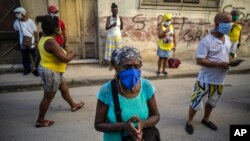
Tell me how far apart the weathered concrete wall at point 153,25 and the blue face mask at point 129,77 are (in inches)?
229

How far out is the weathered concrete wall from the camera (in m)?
7.72

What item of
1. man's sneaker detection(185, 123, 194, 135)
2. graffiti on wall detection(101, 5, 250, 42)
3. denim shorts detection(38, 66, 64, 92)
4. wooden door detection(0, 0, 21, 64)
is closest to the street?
man's sneaker detection(185, 123, 194, 135)

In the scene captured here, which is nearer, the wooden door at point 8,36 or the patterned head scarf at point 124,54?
the patterned head scarf at point 124,54

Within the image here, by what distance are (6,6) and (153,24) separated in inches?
184

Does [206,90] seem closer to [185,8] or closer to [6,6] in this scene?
[185,8]

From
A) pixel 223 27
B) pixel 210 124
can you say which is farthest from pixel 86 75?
pixel 223 27

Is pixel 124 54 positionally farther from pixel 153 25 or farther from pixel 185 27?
pixel 185 27

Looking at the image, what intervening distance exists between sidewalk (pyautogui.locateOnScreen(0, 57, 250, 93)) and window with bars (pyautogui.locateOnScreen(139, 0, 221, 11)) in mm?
1987

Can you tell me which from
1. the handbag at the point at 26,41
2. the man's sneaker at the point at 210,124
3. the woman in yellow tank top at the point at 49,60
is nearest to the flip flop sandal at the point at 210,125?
the man's sneaker at the point at 210,124

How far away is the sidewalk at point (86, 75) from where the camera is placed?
617cm

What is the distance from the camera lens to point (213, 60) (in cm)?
357

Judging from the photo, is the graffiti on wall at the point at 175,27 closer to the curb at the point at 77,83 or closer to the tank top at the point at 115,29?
the tank top at the point at 115,29

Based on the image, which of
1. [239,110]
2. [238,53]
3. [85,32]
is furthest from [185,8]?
[239,110]

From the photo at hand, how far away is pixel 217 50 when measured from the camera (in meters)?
3.51
